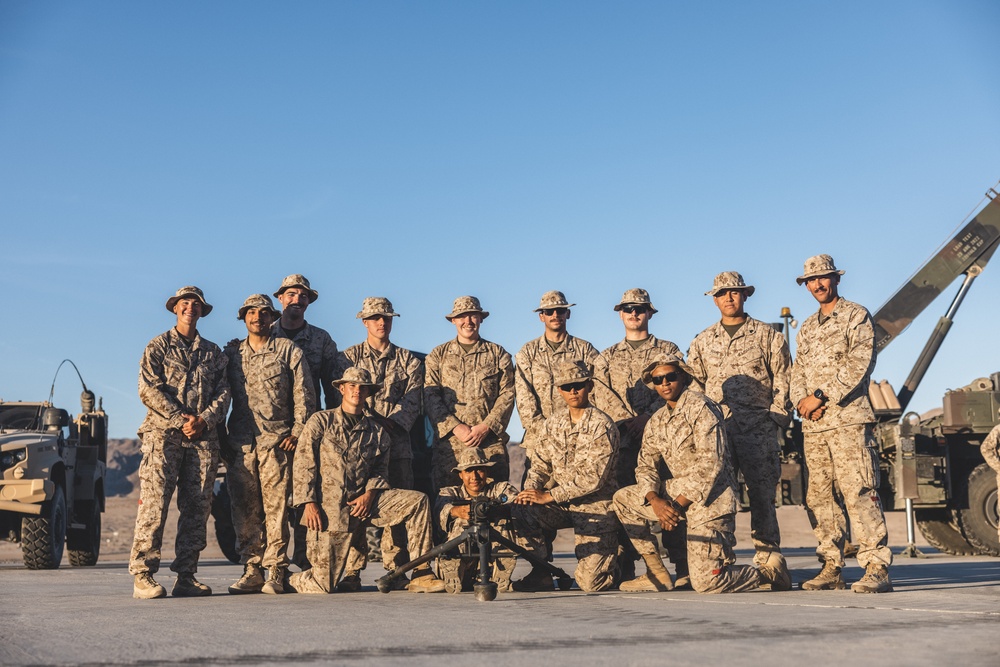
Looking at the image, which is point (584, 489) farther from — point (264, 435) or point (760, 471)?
point (264, 435)

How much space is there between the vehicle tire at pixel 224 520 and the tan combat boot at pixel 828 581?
578 centimetres

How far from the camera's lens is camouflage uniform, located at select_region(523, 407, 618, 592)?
788 centimetres

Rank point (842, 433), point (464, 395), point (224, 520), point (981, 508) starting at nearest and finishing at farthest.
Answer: point (842, 433)
point (464, 395)
point (224, 520)
point (981, 508)

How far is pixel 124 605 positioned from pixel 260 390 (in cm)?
185

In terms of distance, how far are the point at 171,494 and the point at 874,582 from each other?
4.71 metres

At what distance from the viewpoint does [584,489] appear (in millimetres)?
7883

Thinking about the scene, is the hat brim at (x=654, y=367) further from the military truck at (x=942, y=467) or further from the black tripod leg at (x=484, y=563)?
the military truck at (x=942, y=467)

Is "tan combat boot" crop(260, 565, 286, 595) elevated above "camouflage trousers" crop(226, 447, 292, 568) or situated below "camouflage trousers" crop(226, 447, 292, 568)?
below

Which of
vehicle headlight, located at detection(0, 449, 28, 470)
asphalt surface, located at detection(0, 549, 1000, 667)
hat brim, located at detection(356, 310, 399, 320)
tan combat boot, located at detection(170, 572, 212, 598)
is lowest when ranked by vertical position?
asphalt surface, located at detection(0, 549, 1000, 667)

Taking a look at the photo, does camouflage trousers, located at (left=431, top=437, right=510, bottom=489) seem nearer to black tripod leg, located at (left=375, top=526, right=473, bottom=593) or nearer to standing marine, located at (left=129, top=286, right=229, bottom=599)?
black tripod leg, located at (left=375, top=526, right=473, bottom=593)

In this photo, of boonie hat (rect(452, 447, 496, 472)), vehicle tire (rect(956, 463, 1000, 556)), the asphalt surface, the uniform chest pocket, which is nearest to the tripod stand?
the asphalt surface

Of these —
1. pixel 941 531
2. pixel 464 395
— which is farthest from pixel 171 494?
pixel 941 531

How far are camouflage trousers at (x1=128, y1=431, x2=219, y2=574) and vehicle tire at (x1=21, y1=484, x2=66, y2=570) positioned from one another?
211 inches

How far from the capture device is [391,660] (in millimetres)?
4289
